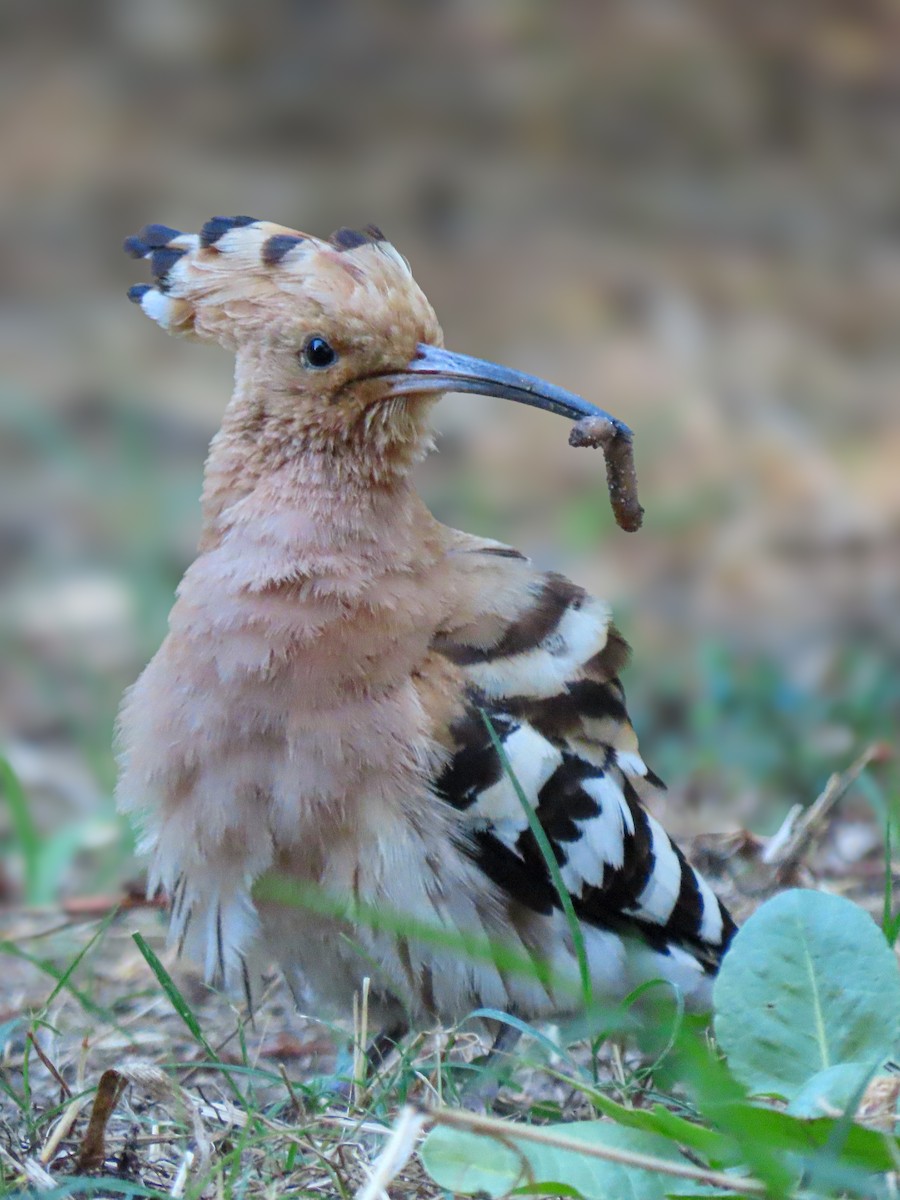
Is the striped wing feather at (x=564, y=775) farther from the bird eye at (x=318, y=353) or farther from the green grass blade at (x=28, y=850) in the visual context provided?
the green grass blade at (x=28, y=850)

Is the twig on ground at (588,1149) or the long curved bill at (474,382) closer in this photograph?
the twig on ground at (588,1149)

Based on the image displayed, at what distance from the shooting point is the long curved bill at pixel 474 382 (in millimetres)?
2521

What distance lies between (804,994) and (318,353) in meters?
1.17

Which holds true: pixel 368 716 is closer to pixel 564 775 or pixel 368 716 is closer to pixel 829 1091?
pixel 564 775

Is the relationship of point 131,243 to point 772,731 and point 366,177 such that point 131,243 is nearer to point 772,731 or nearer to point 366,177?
point 772,731

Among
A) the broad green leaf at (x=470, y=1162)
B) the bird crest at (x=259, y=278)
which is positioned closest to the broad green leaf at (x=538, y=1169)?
the broad green leaf at (x=470, y=1162)

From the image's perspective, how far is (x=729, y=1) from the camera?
7.89 m

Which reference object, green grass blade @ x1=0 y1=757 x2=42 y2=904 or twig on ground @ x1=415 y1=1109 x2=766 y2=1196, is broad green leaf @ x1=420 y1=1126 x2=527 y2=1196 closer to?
→ twig on ground @ x1=415 y1=1109 x2=766 y2=1196

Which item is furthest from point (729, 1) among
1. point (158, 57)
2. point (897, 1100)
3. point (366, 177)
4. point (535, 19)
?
point (897, 1100)

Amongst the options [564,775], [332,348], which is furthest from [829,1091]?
[332,348]

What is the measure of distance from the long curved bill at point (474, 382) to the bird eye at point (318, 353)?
0.10 m

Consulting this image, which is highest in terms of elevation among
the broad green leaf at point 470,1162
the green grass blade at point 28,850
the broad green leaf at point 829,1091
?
the broad green leaf at point 829,1091

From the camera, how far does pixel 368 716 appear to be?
2389 millimetres

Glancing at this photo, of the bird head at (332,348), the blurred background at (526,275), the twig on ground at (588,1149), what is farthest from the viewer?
the blurred background at (526,275)
